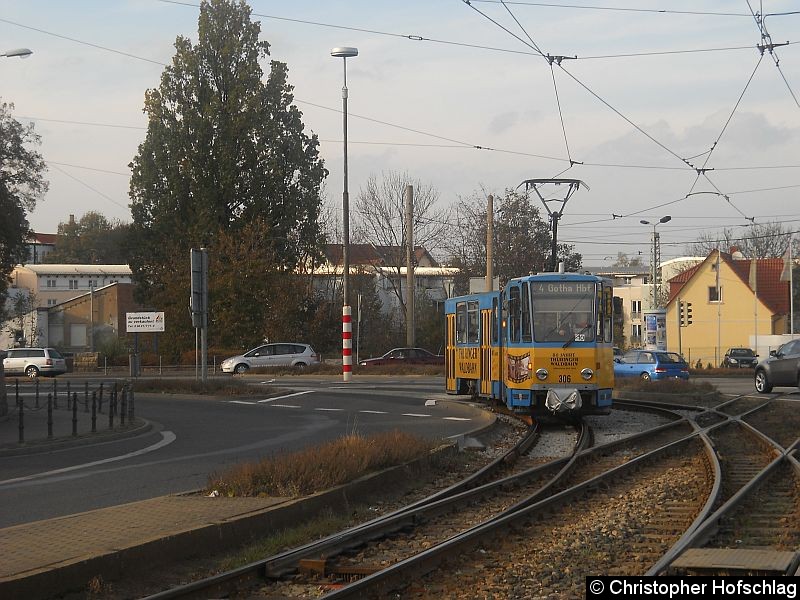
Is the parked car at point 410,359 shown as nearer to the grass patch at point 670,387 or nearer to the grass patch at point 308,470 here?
the grass patch at point 670,387

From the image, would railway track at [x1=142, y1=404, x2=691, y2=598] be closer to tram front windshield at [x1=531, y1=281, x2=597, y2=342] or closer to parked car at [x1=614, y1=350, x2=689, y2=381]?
tram front windshield at [x1=531, y1=281, x2=597, y2=342]

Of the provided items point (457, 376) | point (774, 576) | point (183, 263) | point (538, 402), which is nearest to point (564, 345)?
point (538, 402)

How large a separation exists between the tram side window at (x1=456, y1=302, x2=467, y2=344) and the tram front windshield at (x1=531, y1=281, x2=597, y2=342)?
17.0 ft

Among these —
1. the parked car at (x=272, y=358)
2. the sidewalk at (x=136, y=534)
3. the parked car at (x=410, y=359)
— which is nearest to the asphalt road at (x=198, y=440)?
the sidewalk at (x=136, y=534)

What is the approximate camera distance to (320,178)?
203 feet

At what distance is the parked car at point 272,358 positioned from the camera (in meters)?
49.1

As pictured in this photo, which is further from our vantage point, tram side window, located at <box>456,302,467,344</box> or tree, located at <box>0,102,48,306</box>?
tree, located at <box>0,102,48,306</box>

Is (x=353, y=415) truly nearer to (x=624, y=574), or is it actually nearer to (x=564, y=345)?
(x=564, y=345)

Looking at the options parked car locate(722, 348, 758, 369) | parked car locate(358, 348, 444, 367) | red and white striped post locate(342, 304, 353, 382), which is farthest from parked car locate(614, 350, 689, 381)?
parked car locate(722, 348, 758, 369)

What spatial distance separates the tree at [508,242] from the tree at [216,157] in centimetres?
1236

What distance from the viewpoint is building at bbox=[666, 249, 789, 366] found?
79.9 m

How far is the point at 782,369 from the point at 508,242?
1449 inches

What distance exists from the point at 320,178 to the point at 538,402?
1681 inches

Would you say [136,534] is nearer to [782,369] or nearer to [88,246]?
[782,369]
